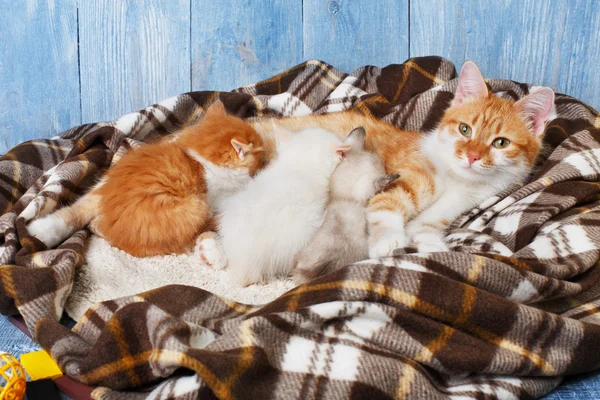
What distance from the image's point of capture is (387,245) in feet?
4.67

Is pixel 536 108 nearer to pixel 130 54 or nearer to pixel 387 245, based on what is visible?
pixel 387 245

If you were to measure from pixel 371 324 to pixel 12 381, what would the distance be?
2.05 ft

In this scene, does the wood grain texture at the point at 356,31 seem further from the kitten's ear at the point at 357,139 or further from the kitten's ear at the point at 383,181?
the kitten's ear at the point at 383,181

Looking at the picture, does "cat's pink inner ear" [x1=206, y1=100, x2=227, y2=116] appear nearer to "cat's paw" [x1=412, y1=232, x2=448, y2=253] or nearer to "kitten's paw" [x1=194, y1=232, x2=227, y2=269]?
"kitten's paw" [x1=194, y1=232, x2=227, y2=269]

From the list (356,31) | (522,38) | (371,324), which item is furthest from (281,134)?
(522,38)

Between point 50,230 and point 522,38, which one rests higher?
point 522,38

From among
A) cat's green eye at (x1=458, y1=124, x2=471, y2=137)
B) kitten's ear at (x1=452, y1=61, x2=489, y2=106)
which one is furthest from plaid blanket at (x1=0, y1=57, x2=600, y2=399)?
kitten's ear at (x1=452, y1=61, x2=489, y2=106)

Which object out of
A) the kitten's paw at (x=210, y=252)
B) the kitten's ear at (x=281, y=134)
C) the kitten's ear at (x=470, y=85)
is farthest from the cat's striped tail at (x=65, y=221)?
the kitten's ear at (x=470, y=85)

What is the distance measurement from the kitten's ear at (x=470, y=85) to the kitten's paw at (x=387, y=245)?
0.54 metres

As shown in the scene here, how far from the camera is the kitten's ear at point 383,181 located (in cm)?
154

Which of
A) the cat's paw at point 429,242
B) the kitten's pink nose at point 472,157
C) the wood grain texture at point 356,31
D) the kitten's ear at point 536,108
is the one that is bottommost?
the cat's paw at point 429,242

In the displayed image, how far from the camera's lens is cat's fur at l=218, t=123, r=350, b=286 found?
1.40m

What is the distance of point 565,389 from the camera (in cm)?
108

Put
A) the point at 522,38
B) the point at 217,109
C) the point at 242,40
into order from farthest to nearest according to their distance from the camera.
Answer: the point at 242,40 → the point at 522,38 → the point at 217,109
